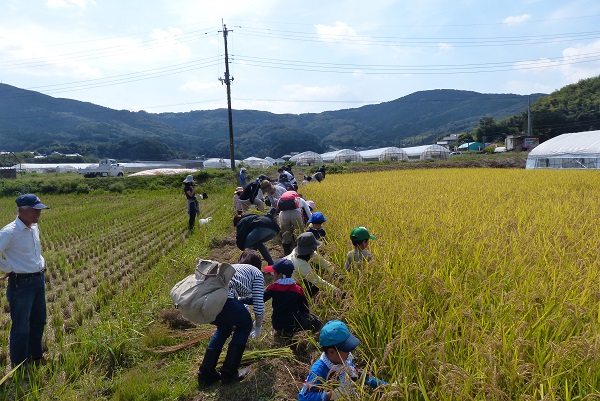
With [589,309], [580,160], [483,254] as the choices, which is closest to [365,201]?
[483,254]

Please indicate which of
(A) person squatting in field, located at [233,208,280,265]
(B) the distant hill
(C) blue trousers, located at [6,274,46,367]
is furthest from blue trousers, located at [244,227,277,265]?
(B) the distant hill

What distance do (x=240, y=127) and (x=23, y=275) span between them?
145m

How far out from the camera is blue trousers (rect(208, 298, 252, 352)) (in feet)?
9.16

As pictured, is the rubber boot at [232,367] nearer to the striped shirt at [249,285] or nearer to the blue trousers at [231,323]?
the blue trousers at [231,323]

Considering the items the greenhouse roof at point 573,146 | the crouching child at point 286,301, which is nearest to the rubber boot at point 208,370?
the crouching child at point 286,301

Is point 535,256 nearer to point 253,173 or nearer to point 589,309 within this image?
point 589,309

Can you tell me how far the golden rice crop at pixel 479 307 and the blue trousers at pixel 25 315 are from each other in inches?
86.9

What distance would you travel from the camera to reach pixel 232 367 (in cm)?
279

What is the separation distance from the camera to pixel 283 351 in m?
2.94

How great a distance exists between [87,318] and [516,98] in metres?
Answer: 162

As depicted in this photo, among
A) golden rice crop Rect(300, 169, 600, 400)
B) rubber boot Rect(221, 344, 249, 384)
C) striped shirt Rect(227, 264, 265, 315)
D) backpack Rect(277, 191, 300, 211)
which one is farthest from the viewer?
backpack Rect(277, 191, 300, 211)

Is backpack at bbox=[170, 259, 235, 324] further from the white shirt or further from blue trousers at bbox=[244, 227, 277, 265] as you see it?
blue trousers at bbox=[244, 227, 277, 265]

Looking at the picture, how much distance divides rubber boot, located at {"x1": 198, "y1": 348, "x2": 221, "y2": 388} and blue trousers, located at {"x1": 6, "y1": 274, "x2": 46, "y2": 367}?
1.27 metres

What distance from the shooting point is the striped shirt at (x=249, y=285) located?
296 centimetres
